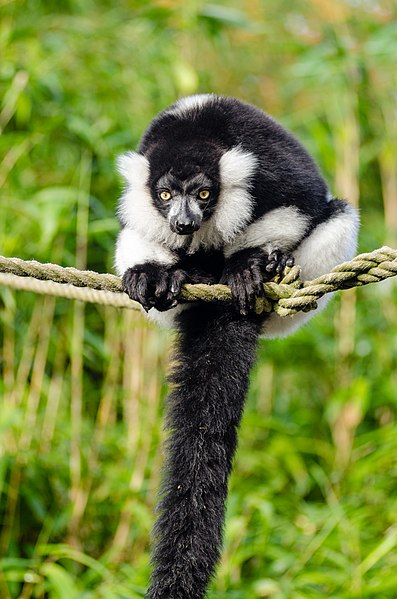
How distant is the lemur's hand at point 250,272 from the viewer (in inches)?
109

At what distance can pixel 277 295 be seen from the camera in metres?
2.74

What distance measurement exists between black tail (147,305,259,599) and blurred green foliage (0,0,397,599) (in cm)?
133

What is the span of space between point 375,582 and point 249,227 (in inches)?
74.2

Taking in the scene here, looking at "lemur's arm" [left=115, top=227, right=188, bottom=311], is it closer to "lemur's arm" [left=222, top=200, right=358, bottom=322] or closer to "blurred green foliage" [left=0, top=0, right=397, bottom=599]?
"lemur's arm" [left=222, top=200, right=358, bottom=322]

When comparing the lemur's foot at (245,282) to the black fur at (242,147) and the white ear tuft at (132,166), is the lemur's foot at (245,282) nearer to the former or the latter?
the black fur at (242,147)

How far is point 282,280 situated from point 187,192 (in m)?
0.57

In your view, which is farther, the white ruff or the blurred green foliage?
the blurred green foliage

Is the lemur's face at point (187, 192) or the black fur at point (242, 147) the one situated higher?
the black fur at point (242, 147)

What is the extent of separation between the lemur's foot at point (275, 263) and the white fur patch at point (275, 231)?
0.09 m

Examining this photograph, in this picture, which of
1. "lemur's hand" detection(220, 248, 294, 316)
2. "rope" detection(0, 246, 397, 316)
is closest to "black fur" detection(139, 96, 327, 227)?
"lemur's hand" detection(220, 248, 294, 316)

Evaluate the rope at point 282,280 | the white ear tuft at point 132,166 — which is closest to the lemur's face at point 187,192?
the white ear tuft at point 132,166

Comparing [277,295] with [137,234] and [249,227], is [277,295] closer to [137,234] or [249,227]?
[249,227]

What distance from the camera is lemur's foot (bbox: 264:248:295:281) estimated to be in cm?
285

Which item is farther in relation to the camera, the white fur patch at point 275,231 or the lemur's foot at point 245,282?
the white fur patch at point 275,231
